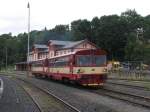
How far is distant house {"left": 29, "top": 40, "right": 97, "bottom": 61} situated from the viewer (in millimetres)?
94850

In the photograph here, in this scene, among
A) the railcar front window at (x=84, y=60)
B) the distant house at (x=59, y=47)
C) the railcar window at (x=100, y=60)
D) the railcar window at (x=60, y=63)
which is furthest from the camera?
the distant house at (x=59, y=47)

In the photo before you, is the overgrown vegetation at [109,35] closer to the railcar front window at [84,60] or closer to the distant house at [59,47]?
the distant house at [59,47]

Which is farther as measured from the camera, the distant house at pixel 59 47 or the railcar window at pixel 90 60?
the distant house at pixel 59 47

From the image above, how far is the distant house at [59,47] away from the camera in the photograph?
9485 cm

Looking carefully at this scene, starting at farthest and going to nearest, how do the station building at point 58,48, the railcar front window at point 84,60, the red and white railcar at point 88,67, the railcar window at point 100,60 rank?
1. the station building at point 58,48
2. the railcar window at point 100,60
3. the railcar front window at point 84,60
4. the red and white railcar at point 88,67

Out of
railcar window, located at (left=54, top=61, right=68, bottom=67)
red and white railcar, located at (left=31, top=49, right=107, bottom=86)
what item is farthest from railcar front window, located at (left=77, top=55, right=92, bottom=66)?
railcar window, located at (left=54, top=61, right=68, bottom=67)

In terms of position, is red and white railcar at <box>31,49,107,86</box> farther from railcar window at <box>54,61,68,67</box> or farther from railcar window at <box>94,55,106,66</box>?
railcar window at <box>54,61,68,67</box>

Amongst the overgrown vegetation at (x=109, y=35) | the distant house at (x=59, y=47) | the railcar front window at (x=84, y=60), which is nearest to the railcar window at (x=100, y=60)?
the railcar front window at (x=84, y=60)

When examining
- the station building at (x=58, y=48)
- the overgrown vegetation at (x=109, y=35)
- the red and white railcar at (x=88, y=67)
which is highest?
the overgrown vegetation at (x=109, y=35)

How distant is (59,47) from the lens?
10962 centimetres

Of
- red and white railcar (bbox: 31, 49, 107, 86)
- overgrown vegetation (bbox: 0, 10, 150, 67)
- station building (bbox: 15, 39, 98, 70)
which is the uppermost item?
overgrown vegetation (bbox: 0, 10, 150, 67)

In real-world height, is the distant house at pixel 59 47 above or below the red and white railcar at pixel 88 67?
above

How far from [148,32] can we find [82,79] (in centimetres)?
10181

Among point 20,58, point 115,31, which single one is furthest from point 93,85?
point 20,58
